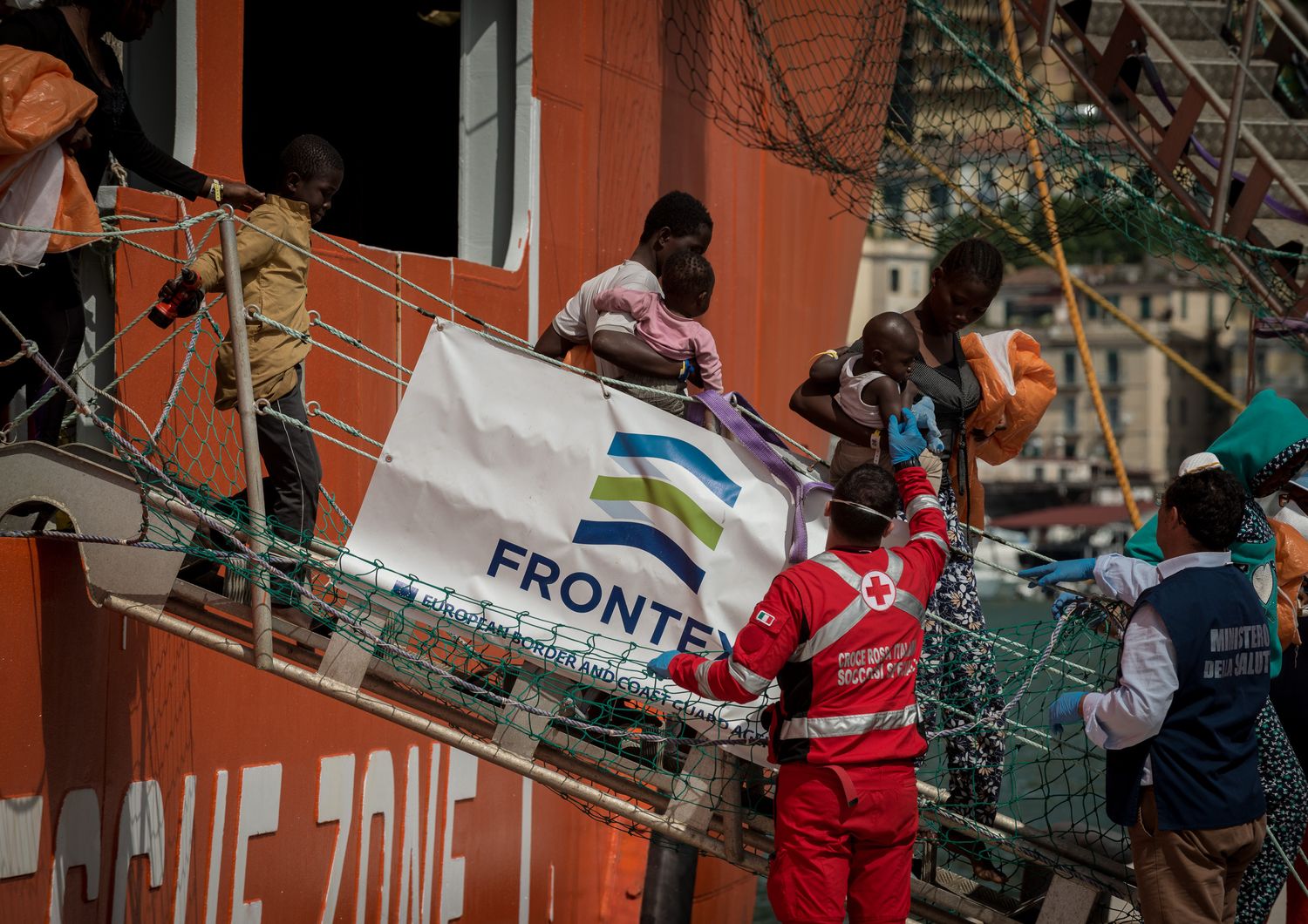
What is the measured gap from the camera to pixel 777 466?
175 inches

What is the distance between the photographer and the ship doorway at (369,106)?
10914 mm

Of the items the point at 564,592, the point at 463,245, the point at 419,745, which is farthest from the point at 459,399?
the point at 463,245

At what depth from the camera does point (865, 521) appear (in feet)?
13.0

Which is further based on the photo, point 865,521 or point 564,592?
point 564,592

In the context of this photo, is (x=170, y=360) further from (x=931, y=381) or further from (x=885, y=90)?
(x=885, y=90)

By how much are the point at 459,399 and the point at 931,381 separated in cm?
146

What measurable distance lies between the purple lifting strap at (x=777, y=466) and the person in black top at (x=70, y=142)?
5.57ft

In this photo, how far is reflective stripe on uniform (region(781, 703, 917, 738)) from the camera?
3.88 m

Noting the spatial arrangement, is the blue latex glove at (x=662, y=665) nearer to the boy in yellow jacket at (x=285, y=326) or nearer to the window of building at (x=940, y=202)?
the boy in yellow jacket at (x=285, y=326)

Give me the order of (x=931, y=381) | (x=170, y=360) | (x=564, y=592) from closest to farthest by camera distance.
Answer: (x=564, y=592), (x=931, y=381), (x=170, y=360)

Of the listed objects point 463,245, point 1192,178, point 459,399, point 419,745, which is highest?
point 1192,178

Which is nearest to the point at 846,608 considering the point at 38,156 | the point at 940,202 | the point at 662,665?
the point at 662,665


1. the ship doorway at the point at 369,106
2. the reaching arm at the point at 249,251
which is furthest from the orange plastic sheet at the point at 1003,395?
the ship doorway at the point at 369,106

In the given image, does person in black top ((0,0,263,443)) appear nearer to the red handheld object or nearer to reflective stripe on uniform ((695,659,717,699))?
the red handheld object
